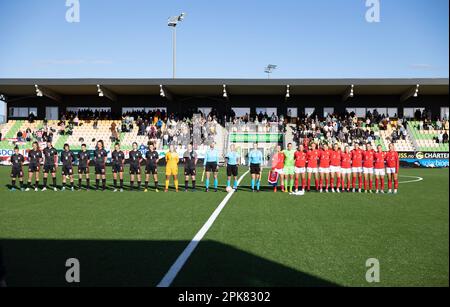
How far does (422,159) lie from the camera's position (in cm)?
3334

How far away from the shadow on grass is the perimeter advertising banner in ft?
98.0

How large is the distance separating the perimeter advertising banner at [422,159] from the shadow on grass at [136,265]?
2986 cm

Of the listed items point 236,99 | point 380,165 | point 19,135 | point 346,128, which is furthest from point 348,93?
point 19,135

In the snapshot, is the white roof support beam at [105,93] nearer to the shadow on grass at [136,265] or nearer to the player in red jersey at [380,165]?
the player in red jersey at [380,165]

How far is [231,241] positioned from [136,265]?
1.89 meters

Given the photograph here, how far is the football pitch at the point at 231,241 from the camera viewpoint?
479 cm

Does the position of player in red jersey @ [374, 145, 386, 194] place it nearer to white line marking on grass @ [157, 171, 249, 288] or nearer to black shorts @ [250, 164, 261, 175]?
black shorts @ [250, 164, 261, 175]

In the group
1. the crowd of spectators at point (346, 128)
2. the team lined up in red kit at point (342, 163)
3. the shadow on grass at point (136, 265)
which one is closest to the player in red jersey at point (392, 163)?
the team lined up in red kit at point (342, 163)

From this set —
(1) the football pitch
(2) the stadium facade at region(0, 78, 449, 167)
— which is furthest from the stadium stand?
(1) the football pitch

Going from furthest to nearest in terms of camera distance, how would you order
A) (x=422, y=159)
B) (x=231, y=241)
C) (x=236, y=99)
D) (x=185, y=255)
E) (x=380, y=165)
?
(x=236, y=99)
(x=422, y=159)
(x=380, y=165)
(x=231, y=241)
(x=185, y=255)

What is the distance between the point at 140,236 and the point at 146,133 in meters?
A: 30.2

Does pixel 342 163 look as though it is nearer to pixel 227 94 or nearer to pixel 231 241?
pixel 231 241

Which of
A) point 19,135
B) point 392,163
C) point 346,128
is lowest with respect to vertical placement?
point 392,163
